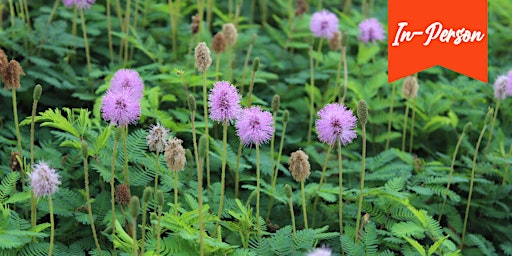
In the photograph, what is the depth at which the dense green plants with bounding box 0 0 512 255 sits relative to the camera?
232 cm

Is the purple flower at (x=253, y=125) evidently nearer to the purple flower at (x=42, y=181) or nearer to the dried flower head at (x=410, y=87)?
the purple flower at (x=42, y=181)

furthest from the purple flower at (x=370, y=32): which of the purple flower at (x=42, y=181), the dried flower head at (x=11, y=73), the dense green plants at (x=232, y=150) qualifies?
the purple flower at (x=42, y=181)

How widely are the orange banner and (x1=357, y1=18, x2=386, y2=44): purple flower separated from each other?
458mm

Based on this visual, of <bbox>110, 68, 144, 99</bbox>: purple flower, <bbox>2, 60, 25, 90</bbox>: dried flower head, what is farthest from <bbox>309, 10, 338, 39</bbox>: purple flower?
<bbox>2, 60, 25, 90</bbox>: dried flower head

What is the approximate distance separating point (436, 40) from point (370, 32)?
59 cm

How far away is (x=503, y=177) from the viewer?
10.7ft

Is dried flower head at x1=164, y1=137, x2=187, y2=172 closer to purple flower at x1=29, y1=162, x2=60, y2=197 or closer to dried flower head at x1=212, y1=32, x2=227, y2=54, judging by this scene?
purple flower at x1=29, y1=162, x2=60, y2=197

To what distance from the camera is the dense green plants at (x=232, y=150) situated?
91.5 inches

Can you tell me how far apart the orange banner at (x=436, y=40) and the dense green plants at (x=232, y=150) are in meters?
0.16

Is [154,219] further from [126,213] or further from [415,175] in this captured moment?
[415,175]

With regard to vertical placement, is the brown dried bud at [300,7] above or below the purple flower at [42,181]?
above

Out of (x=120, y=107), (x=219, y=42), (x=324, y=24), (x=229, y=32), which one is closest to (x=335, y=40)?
(x=324, y=24)

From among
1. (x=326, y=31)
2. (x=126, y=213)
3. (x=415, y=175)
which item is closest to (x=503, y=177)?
(x=415, y=175)

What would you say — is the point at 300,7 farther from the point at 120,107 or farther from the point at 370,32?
the point at 120,107
